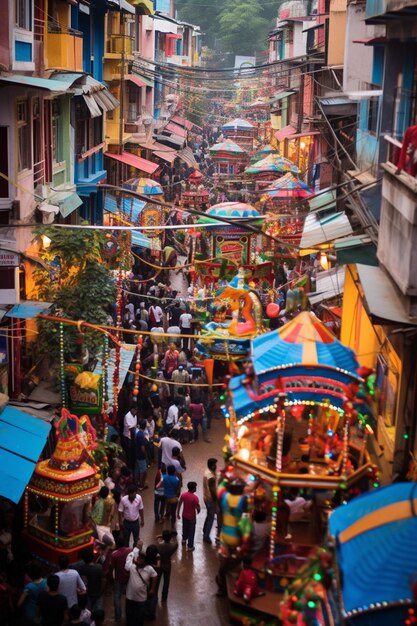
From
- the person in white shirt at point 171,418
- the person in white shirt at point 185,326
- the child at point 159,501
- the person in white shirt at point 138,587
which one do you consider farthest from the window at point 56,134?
the person in white shirt at point 138,587

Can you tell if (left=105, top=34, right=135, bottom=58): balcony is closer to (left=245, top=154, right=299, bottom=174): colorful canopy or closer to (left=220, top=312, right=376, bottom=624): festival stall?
(left=245, top=154, right=299, bottom=174): colorful canopy

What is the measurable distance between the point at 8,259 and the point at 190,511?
4854 millimetres

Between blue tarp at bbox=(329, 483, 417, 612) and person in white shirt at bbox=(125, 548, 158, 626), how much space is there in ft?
15.5

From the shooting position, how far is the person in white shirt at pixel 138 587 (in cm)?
1281

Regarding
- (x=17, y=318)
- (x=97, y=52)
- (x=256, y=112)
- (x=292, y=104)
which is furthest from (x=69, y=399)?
(x=256, y=112)

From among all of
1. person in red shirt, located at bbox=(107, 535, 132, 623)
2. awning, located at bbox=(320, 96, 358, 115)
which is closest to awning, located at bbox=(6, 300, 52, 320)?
person in red shirt, located at bbox=(107, 535, 132, 623)

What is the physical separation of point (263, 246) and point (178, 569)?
12533mm

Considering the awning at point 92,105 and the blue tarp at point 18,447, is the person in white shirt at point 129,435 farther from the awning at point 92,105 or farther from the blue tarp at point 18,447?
the awning at point 92,105

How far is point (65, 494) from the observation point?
46.3 ft

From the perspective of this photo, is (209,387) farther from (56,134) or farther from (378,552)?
(378,552)

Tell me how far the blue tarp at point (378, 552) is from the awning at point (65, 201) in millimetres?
Answer: 14661

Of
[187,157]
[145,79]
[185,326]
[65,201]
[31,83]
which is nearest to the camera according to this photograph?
[31,83]

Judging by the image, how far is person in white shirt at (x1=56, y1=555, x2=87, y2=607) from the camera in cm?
1224

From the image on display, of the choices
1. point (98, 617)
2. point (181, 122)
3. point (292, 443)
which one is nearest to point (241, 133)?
point (181, 122)
